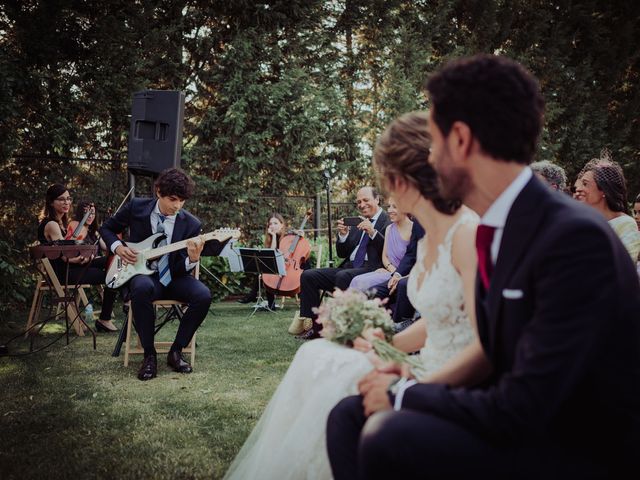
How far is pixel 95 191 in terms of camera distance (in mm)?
10555

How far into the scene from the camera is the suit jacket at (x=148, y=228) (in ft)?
18.1

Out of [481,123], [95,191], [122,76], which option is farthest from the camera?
[122,76]

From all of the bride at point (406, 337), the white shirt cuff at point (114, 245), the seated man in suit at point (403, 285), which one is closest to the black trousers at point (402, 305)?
the seated man in suit at point (403, 285)

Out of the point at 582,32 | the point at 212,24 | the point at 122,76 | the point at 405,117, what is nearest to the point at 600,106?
the point at 582,32

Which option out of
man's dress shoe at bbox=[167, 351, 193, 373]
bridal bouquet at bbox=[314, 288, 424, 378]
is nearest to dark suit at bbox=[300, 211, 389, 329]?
man's dress shoe at bbox=[167, 351, 193, 373]

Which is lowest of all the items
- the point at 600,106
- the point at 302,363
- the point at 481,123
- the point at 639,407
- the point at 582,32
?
the point at 302,363

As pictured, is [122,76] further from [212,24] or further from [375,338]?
[375,338]

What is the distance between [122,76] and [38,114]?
6.12 feet

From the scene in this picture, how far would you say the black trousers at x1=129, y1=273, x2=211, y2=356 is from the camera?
5113 millimetres

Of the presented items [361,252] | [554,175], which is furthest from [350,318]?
[361,252]

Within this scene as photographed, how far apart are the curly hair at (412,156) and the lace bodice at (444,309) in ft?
0.46

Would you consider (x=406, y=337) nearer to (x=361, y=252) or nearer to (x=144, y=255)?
(x=144, y=255)

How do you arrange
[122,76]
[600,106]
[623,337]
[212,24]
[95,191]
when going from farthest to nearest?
[600,106]
[212,24]
[122,76]
[95,191]
[623,337]

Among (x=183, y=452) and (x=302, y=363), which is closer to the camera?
(x=302, y=363)
